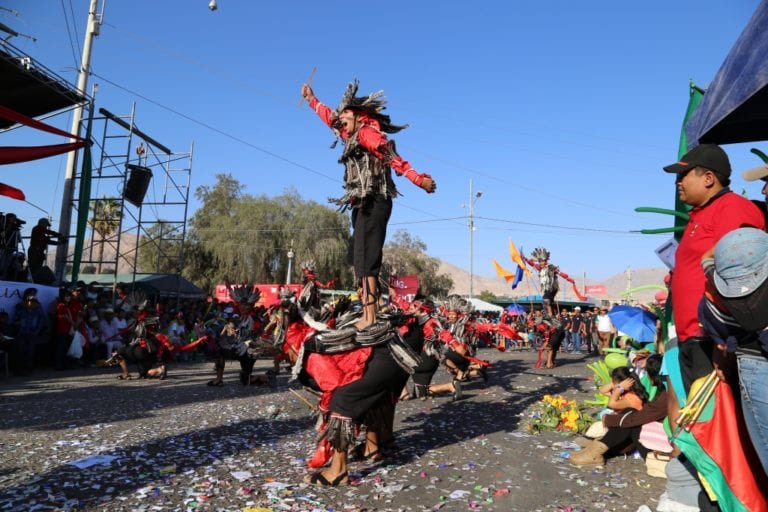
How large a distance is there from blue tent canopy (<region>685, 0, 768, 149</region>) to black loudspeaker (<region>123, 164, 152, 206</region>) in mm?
18098

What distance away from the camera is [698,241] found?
307 centimetres

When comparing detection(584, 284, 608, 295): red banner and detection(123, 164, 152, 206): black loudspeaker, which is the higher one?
detection(123, 164, 152, 206): black loudspeaker

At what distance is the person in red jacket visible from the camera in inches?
190

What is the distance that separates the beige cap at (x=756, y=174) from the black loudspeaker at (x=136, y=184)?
18.7 m

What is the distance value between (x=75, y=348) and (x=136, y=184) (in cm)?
779

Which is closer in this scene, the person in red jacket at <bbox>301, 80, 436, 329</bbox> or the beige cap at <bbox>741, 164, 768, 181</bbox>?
the beige cap at <bbox>741, 164, 768, 181</bbox>

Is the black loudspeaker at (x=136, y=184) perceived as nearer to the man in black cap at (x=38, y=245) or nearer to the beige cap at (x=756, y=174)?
the man in black cap at (x=38, y=245)

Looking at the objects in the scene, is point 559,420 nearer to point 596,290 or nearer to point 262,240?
point 262,240

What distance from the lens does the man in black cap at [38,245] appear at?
1453 centimetres

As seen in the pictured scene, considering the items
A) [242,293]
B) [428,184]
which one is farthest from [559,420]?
[242,293]

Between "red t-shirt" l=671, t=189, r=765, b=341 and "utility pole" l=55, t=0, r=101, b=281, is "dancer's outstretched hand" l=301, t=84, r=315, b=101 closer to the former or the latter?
"red t-shirt" l=671, t=189, r=765, b=341

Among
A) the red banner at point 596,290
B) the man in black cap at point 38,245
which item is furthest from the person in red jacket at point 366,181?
the red banner at point 596,290

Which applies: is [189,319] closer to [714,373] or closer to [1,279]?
[1,279]

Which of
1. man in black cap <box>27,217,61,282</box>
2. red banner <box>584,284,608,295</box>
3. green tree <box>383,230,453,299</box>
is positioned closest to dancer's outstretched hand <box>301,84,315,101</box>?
man in black cap <box>27,217,61,282</box>
